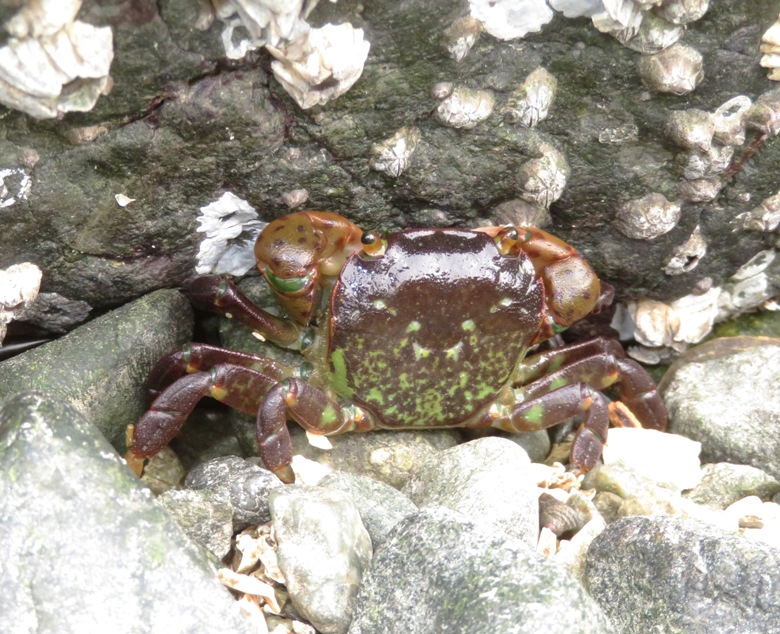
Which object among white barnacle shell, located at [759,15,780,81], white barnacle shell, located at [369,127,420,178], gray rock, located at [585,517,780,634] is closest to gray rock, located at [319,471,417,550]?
gray rock, located at [585,517,780,634]

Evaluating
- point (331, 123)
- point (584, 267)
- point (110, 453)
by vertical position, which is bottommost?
point (584, 267)

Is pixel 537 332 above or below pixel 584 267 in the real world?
below

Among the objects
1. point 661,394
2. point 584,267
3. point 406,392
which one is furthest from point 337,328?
point 661,394

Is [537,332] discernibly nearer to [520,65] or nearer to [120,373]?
[520,65]

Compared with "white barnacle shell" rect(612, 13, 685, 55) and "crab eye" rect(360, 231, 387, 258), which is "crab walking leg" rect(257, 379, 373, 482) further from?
"white barnacle shell" rect(612, 13, 685, 55)

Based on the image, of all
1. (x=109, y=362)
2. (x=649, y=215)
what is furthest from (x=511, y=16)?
(x=109, y=362)

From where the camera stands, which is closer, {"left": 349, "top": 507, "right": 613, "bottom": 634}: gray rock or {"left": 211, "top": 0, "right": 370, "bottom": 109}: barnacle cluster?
{"left": 349, "top": 507, "right": 613, "bottom": 634}: gray rock

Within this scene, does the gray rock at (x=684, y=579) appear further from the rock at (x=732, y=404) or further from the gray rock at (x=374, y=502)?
the rock at (x=732, y=404)
